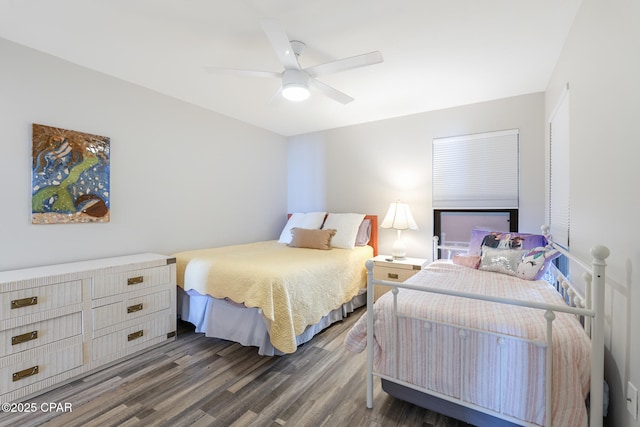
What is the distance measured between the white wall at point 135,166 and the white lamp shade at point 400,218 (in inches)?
74.0

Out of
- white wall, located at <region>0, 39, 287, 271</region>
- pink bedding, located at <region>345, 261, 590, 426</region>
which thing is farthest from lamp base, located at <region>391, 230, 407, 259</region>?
white wall, located at <region>0, 39, 287, 271</region>

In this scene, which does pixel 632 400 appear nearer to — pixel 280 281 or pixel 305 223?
pixel 280 281

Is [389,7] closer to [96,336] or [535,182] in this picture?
[535,182]

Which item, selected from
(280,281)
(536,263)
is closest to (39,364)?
(280,281)

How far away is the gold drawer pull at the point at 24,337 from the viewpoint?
70.2 inches

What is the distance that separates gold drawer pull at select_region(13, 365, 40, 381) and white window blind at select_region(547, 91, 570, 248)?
3.70m

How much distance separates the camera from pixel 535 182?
116 inches

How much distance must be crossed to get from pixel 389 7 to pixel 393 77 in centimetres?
91

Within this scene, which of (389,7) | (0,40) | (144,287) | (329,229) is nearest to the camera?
(389,7)

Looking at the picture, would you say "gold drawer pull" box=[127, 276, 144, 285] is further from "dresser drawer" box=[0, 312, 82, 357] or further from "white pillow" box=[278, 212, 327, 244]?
"white pillow" box=[278, 212, 327, 244]

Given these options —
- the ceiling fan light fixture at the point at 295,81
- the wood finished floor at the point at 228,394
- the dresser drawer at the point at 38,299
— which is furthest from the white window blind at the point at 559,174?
the dresser drawer at the point at 38,299

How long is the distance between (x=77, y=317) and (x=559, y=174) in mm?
3809

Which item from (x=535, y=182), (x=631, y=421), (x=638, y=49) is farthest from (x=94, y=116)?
(x=535, y=182)

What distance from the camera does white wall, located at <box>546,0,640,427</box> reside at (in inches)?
43.0
